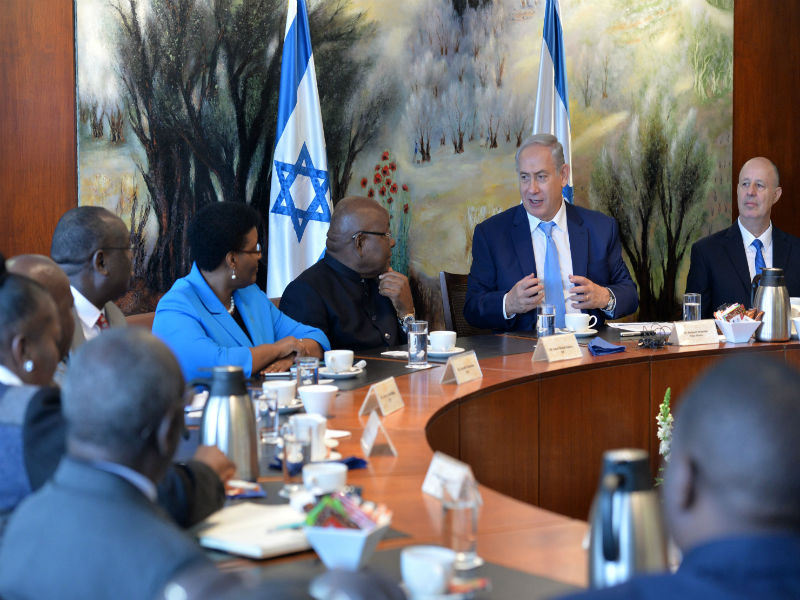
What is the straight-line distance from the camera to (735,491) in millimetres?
1045

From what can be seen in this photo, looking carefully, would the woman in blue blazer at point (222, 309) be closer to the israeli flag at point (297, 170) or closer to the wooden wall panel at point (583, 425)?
the wooden wall panel at point (583, 425)

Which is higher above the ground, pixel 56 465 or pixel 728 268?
pixel 728 268

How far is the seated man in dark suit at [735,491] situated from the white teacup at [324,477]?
2.83 feet

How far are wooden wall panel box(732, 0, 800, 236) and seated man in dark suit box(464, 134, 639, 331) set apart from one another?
3.46 meters

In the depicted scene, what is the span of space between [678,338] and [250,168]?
2.71 meters

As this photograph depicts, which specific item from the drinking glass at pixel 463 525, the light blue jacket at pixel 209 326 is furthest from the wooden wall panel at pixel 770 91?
the drinking glass at pixel 463 525

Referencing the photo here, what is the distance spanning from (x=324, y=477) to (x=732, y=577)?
3.26ft

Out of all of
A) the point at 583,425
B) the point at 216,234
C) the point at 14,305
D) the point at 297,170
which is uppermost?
the point at 297,170

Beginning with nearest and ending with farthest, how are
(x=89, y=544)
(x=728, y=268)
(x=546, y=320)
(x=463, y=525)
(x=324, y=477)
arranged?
(x=89, y=544) → (x=463, y=525) → (x=324, y=477) → (x=546, y=320) → (x=728, y=268)

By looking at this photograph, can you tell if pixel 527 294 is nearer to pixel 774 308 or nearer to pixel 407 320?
pixel 407 320

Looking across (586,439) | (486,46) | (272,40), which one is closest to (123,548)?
(586,439)

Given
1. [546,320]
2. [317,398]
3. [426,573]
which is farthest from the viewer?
[546,320]

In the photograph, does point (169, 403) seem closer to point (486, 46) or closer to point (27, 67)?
point (27, 67)

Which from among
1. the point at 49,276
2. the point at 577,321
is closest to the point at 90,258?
the point at 49,276
